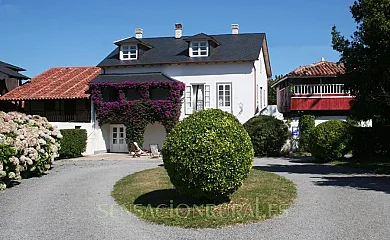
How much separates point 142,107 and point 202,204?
2083cm

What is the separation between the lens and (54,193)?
12.4m

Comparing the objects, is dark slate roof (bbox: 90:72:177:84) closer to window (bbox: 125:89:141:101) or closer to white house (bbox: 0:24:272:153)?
white house (bbox: 0:24:272:153)

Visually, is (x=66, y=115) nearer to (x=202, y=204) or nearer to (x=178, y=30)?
(x=178, y=30)

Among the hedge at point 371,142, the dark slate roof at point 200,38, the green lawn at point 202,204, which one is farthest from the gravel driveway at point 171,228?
the dark slate roof at point 200,38

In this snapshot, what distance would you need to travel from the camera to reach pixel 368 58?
1648 centimetres

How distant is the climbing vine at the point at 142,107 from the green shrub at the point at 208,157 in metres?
20.3

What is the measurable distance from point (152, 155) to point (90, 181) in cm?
1189

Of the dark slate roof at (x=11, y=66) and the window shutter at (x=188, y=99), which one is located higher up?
the dark slate roof at (x=11, y=66)

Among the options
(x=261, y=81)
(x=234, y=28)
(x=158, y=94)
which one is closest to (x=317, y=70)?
(x=261, y=81)

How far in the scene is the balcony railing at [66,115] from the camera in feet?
105

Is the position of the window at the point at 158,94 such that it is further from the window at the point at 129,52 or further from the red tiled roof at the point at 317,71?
the red tiled roof at the point at 317,71

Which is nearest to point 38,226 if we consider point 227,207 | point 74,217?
point 74,217

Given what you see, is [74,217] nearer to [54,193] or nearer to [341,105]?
[54,193]

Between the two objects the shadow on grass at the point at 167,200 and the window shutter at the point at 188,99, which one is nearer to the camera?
the shadow on grass at the point at 167,200
